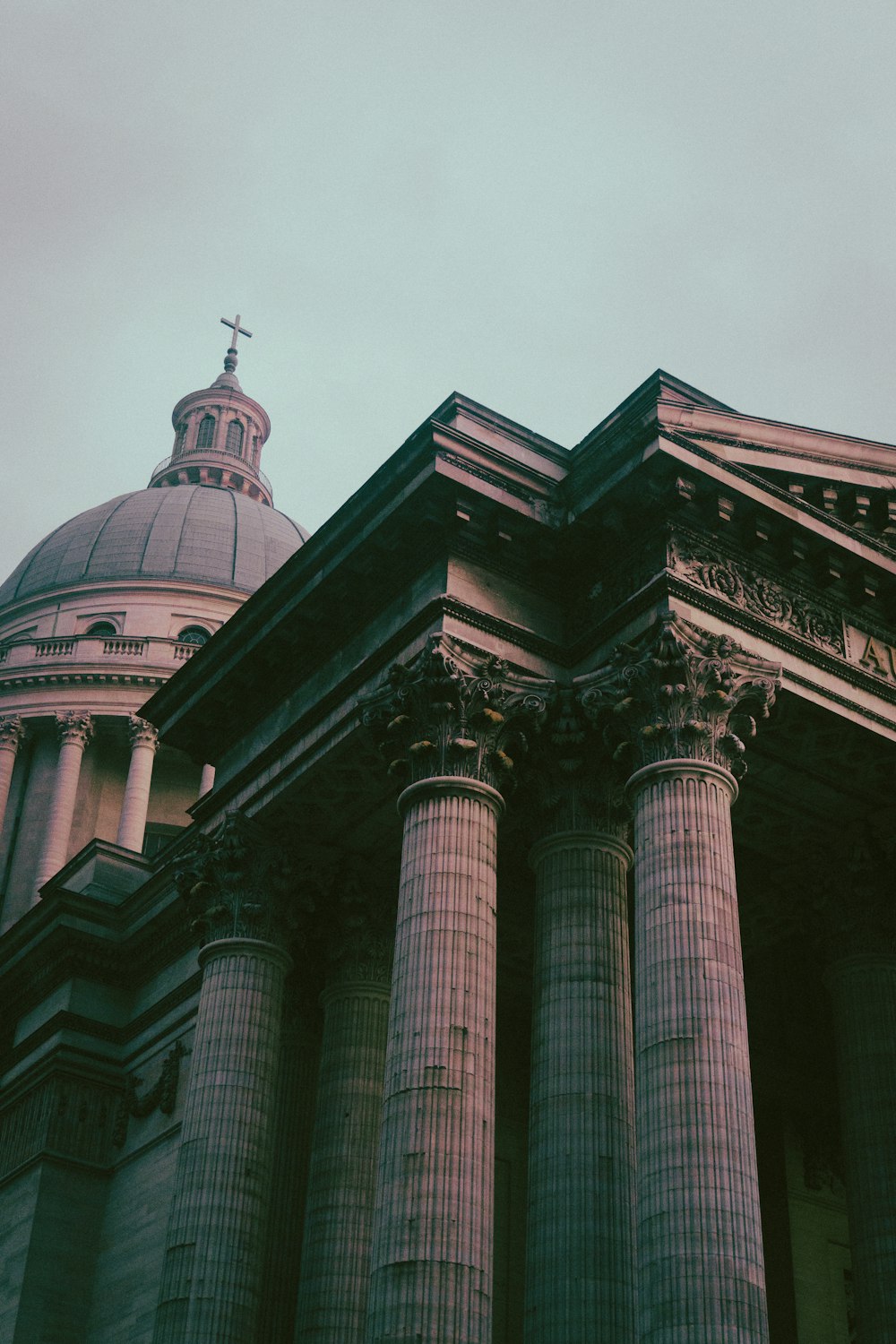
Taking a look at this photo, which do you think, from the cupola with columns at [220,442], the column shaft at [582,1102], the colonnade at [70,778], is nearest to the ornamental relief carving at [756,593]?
the column shaft at [582,1102]

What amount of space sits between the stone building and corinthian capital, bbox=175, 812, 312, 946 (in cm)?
7

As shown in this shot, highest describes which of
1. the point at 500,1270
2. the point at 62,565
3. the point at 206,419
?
the point at 206,419

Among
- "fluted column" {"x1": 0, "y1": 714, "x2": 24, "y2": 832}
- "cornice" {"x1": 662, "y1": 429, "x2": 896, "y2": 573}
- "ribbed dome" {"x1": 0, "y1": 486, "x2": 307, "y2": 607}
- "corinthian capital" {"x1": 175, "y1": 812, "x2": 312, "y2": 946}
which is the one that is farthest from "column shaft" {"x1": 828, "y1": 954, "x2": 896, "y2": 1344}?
"ribbed dome" {"x1": 0, "y1": 486, "x2": 307, "y2": 607}

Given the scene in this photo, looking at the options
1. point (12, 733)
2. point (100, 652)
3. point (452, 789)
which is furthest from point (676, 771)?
point (100, 652)

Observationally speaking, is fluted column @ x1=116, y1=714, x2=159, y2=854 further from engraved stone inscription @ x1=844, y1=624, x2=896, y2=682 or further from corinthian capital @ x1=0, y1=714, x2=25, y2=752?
engraved stone inscription @ x1=844, y1=624, x2=896, y2=682

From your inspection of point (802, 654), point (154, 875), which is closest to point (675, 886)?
point (802, 654)

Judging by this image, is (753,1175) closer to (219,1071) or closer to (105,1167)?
(219,1071)

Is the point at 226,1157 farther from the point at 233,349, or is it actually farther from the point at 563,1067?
the point at 233,349

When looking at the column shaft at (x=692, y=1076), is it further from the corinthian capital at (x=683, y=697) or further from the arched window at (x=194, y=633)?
the arched window at (x=194, y=633)

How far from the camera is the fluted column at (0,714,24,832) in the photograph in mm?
65562

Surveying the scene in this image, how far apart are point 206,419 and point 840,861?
2753 inches

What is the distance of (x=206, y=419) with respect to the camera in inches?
3711

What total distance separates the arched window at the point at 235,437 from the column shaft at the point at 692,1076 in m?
72.1

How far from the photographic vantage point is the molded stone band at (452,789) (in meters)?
25.0
